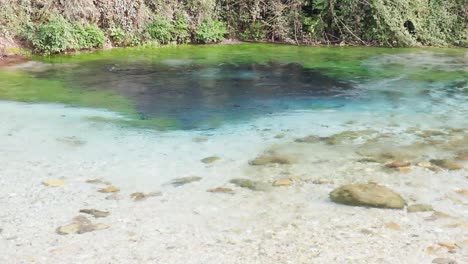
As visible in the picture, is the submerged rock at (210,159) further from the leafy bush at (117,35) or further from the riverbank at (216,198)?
the leafy bush at (117,35)

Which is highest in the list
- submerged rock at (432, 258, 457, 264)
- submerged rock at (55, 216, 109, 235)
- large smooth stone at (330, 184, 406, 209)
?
large smooth stone at (330, 184, 406, 209)

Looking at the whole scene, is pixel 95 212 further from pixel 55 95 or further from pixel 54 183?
pixel 55 95

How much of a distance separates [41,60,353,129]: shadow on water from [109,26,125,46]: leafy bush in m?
2.35

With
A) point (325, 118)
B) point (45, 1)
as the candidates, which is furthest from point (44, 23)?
point (325, 118)

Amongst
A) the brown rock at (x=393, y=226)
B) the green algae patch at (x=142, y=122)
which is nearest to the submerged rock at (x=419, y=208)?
the brown rock at (x=393, y=226)

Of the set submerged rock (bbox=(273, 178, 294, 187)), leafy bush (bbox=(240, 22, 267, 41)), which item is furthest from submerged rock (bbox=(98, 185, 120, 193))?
leafy bush (bbox=(240, 22, 267, 41))

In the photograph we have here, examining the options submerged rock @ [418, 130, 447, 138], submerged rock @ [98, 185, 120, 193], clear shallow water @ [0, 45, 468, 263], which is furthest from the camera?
submerged rock @ [418, 130, 447, 138]

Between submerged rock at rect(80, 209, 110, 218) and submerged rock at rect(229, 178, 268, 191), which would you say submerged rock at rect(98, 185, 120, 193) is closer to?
submerged rock at rect(80, 209, 110, 218)

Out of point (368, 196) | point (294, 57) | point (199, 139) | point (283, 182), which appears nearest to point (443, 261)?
point (368, 196)

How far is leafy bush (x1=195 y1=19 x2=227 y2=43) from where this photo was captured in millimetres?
14828

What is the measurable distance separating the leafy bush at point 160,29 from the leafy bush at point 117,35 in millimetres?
759

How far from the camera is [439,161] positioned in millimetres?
5453

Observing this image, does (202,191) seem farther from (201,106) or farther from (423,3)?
(423,3)

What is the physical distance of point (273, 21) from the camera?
15.6 meters
